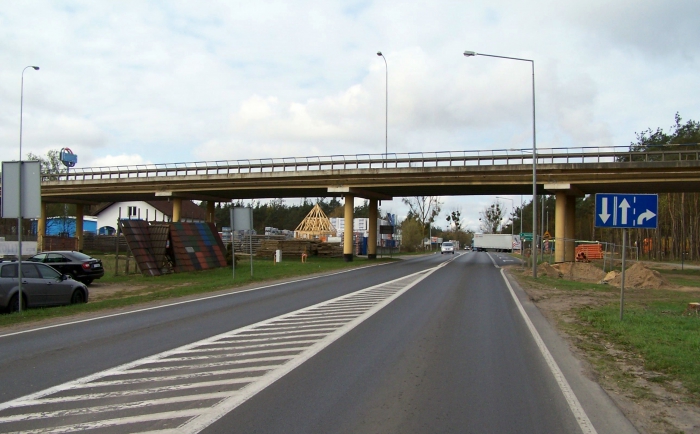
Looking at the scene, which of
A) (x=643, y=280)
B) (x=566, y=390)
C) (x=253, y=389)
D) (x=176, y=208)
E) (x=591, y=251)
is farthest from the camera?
(x=591, y=251)

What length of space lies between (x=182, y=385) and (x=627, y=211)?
35.0 feet

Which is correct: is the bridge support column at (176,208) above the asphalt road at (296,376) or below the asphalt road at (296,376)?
above

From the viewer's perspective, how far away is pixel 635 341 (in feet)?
34.9

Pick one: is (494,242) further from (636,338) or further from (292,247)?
(636,338)

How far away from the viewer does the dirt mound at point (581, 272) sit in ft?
109

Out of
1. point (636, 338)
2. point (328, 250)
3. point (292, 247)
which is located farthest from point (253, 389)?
point (328, 250)

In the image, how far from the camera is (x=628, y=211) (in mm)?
13109

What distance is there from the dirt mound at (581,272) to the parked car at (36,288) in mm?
26850

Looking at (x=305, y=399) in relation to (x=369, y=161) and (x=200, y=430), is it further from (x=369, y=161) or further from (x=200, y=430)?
(x=369, y=161)

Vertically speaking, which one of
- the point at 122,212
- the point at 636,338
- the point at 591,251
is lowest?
the point at 591,251

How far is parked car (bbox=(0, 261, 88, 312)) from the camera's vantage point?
14406 mm

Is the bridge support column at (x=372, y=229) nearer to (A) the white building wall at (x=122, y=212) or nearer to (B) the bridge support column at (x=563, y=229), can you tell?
(B) the bridge support column at (x=563, y=229)

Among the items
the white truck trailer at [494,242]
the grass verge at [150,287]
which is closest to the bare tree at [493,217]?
the white truck trailer at [494,242]

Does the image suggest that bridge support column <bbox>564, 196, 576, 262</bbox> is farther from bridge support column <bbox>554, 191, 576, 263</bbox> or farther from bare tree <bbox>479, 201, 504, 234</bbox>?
bare tree <bbox>479, 201, 504, 234</bbox>
